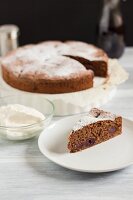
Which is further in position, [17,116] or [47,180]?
[17,116]

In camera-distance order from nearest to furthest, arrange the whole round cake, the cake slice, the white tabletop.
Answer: the white tabletop < the cake slice < the whole round cake

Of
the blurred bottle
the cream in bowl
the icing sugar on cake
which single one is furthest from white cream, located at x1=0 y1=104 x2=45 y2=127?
the blurred bottle

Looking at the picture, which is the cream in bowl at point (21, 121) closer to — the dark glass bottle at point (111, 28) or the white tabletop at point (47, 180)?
the white tabletop at point (47, 180)

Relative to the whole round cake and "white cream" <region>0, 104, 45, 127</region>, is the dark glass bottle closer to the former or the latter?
the whole round cake

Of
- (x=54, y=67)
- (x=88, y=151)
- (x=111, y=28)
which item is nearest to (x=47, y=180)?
(x=88, y=151)

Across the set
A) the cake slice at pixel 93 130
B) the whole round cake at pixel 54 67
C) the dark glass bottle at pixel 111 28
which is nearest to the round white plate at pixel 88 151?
the cake slice at pixel 93 130

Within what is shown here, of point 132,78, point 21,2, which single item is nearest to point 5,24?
point 21,2

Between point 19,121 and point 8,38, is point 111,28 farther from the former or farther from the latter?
point 19,121
